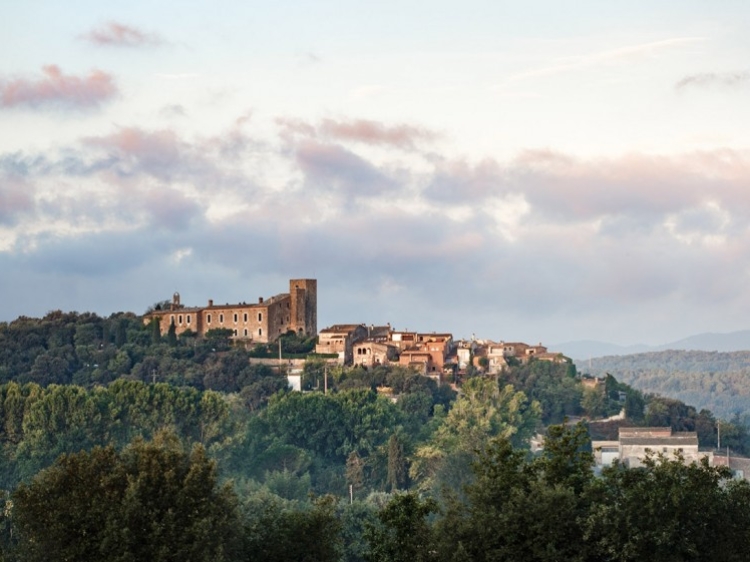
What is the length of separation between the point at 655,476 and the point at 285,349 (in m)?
56.3

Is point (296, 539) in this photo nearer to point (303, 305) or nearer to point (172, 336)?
point (172, 336)

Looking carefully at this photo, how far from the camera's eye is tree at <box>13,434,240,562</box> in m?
27.9

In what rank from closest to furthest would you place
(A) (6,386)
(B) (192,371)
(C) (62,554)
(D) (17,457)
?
(C) (62,554), (D) (17,457), (A) (6,386), (B) (192,371)

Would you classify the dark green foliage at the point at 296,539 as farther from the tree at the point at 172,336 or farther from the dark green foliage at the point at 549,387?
the tree at the point at 172,336

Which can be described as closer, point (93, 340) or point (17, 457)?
point (17, 457)

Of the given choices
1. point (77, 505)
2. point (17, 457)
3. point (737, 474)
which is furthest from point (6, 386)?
point (77, 505)

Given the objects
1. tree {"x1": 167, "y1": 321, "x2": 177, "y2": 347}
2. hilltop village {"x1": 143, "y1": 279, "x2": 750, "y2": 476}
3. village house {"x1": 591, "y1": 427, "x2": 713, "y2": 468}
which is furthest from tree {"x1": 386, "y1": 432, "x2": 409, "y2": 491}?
tree {"x1": 167, "y1": 321, "x2": 177, "y2": 347}

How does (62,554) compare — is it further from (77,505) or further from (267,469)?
(267,469)

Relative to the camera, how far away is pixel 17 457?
61406 mm

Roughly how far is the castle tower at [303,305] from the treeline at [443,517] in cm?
5843

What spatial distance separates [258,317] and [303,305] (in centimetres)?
349

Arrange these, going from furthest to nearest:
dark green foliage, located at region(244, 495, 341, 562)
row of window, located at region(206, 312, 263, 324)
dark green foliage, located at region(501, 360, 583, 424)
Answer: row of window, located at region(206, 312, 263, 324) → dark green foliage, located at region(501, 360, 583, 424) → dark green foliage, located at region(244, 495, 341, 562)

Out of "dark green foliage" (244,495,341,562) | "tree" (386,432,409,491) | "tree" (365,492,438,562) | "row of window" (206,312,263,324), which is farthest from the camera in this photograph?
"row of window" (206,312,263,324)

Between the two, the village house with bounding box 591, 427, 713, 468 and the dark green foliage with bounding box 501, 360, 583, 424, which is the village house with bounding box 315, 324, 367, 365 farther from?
the village house with bounding box 591, 427, 713, 468
